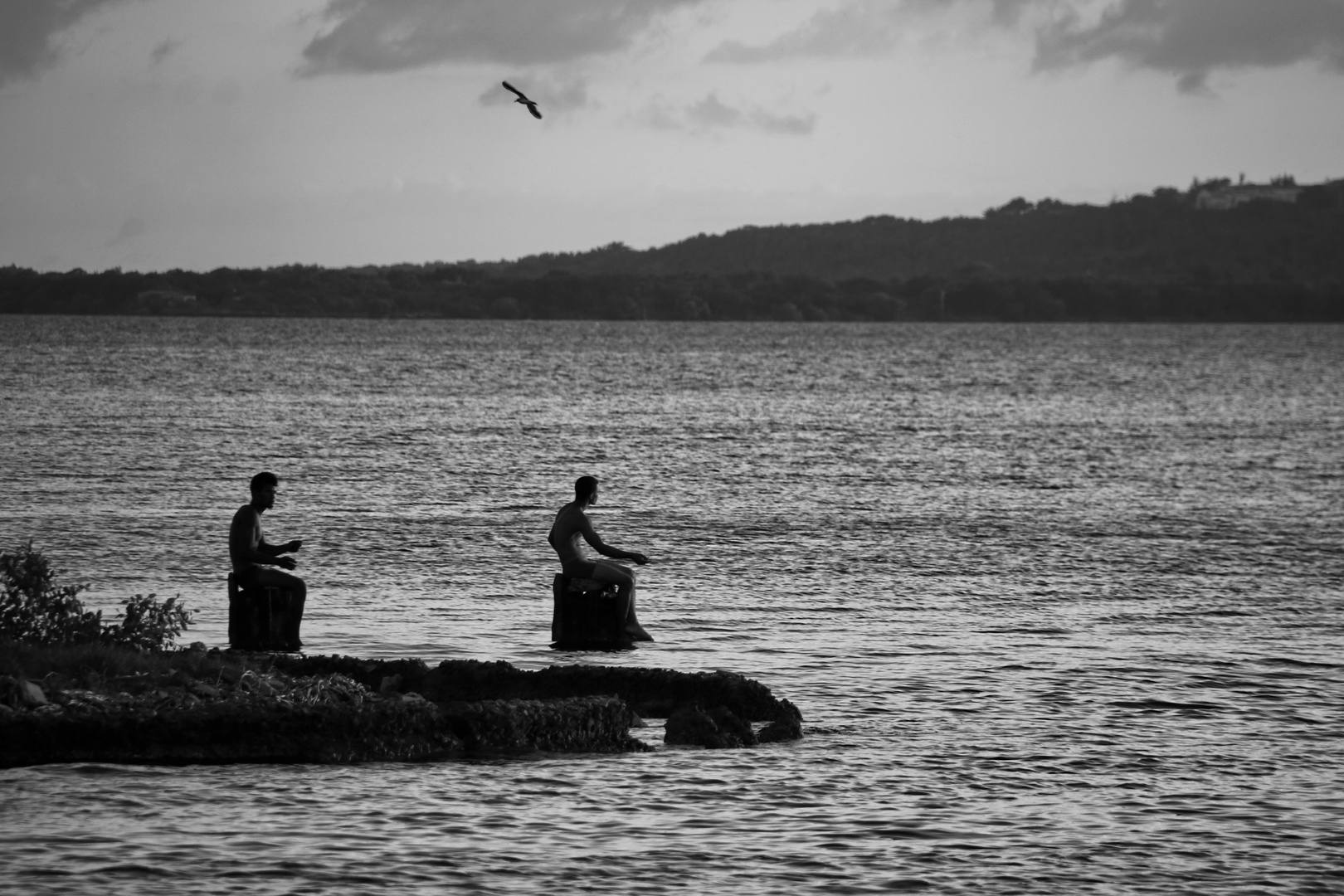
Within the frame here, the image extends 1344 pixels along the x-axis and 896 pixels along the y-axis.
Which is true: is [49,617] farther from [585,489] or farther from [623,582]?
[623,582]

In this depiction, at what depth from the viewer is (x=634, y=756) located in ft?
44.4

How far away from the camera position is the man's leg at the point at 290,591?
55.3ft

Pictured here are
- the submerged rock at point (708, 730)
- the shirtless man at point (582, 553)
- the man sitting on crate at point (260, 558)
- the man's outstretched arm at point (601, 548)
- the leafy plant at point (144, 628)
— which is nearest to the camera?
the submerged rock at point (708, 730)

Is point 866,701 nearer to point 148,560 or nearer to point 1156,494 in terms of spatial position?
point 148,560

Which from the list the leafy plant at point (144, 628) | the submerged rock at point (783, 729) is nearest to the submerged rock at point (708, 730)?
the submerged rock at point (783, 729)

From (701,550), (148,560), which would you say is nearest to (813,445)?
(701,550)

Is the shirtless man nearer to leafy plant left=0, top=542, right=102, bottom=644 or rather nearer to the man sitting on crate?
the man sitting on crate

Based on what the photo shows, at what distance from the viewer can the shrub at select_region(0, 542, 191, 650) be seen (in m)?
14.1

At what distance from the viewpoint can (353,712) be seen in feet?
43.2

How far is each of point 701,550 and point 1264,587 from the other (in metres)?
8.84

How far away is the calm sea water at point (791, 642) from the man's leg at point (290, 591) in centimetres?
95

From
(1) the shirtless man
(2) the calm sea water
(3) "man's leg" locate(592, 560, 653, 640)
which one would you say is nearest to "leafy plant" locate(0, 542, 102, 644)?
(2) the calm sea water

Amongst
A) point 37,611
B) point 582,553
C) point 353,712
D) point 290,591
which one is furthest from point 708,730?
point 37,611

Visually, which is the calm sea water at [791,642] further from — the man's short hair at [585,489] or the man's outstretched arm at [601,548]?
the man's short hair at [585,489]
